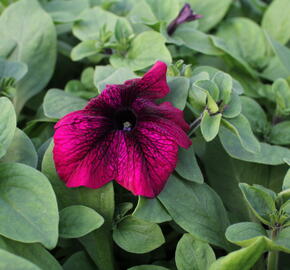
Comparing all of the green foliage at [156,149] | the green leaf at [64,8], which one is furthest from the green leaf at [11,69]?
the green leaf at [64,8]

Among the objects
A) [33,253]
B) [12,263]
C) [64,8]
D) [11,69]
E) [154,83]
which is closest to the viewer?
[12,263]

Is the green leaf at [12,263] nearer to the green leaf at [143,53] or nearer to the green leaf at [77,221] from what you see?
the green leaf at [77,221]

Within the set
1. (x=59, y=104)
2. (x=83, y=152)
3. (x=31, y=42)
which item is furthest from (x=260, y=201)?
(x=31, y=42)

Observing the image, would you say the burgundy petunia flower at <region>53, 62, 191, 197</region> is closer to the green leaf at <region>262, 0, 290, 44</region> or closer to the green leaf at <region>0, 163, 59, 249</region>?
the green leaf at <region>0, 163, 59, 249</region>

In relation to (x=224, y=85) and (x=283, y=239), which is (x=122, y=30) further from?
(x=283, y=239)

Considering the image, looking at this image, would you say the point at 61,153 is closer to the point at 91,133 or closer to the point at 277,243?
the point at 91,133

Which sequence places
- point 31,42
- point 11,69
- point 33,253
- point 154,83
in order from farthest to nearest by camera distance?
1. point 31,42
2. point 11,69
3. point 154,83
4. point 33,253

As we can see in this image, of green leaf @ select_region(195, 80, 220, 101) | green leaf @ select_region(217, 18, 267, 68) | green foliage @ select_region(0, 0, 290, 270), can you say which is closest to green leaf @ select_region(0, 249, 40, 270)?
green foliage @ select_region(0, 0, 290, 270)
